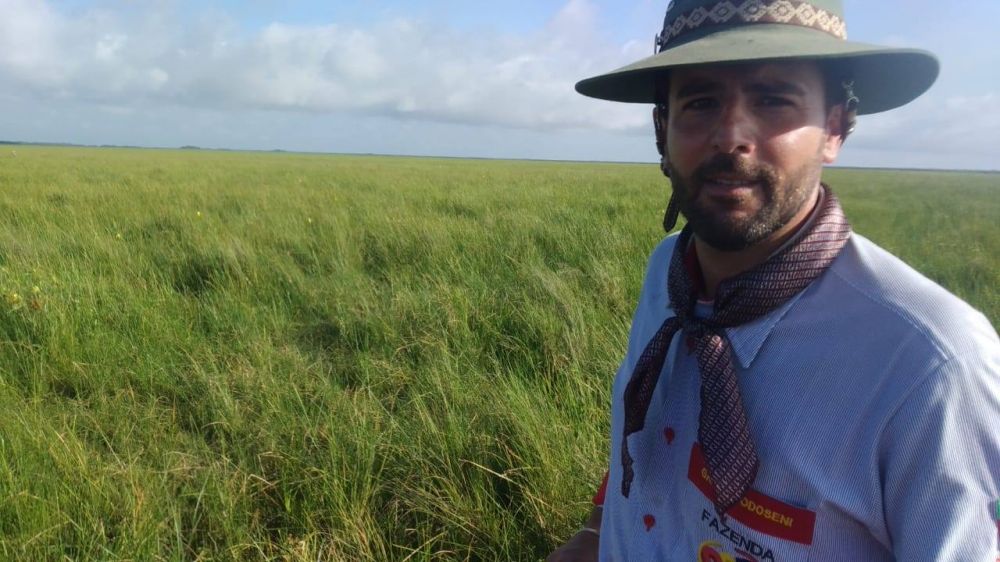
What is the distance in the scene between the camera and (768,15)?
37.1 inches

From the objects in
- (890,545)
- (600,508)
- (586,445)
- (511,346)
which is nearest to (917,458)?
(890,545)

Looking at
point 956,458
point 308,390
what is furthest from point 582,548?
point 308,390

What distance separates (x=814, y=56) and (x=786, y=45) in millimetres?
41

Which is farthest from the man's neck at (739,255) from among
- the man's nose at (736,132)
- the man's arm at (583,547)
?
the man's arm at (583,547)

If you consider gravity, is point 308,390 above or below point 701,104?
below

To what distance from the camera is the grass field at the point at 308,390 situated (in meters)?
1.84

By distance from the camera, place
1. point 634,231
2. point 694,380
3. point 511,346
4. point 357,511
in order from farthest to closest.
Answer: point 634,231 → point 511,346 → point 357,511 → point 694,380

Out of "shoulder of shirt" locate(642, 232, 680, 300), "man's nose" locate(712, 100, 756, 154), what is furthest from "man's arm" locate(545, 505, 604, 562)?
"man's nose" locate(712, 100, 756, 154)

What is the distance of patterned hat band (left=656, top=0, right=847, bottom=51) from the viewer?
938 mm

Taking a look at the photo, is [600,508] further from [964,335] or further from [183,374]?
[183,374]

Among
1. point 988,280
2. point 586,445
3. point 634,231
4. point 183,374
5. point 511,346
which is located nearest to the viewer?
point 586,445

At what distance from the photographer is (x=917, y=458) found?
2.33 feet

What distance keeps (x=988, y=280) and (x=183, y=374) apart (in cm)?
543

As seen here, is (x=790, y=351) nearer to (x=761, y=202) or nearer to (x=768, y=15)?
(x=761, y=202)
